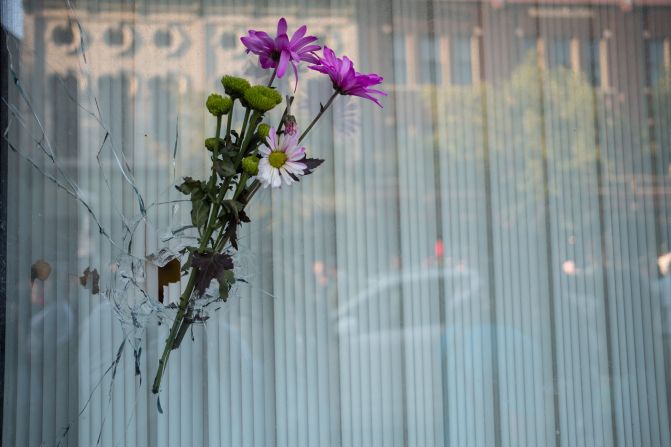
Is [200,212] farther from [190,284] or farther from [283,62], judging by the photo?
[283,62]

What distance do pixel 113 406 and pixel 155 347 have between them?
193 millimetres

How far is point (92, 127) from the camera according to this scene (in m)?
1.98

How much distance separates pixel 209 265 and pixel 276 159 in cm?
23

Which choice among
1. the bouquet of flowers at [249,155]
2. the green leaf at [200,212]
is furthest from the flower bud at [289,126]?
the green leaf at [200,212]

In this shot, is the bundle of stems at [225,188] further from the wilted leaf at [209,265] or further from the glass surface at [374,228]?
the glass surface at [374,228]

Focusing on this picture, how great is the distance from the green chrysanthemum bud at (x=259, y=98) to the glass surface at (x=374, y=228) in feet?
2.00

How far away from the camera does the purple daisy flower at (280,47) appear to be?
4.44ft

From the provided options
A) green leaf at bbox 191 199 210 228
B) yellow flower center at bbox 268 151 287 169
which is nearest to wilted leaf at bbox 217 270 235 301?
green leaf at bbox 191 199 210 228

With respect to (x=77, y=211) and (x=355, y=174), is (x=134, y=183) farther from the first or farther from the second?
(x=355, y=174)

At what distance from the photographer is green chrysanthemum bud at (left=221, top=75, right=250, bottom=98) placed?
1.32 metres

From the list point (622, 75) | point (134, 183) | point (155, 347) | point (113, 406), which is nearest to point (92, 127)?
point (134, 183)

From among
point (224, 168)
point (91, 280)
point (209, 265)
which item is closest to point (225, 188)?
point (224, 168)

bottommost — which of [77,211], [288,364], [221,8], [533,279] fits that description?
[288,364]

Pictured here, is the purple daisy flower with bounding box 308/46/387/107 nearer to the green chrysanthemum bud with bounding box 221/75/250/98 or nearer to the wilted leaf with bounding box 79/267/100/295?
the green chrysanthemum bud with bounding box 221/75/250/98
